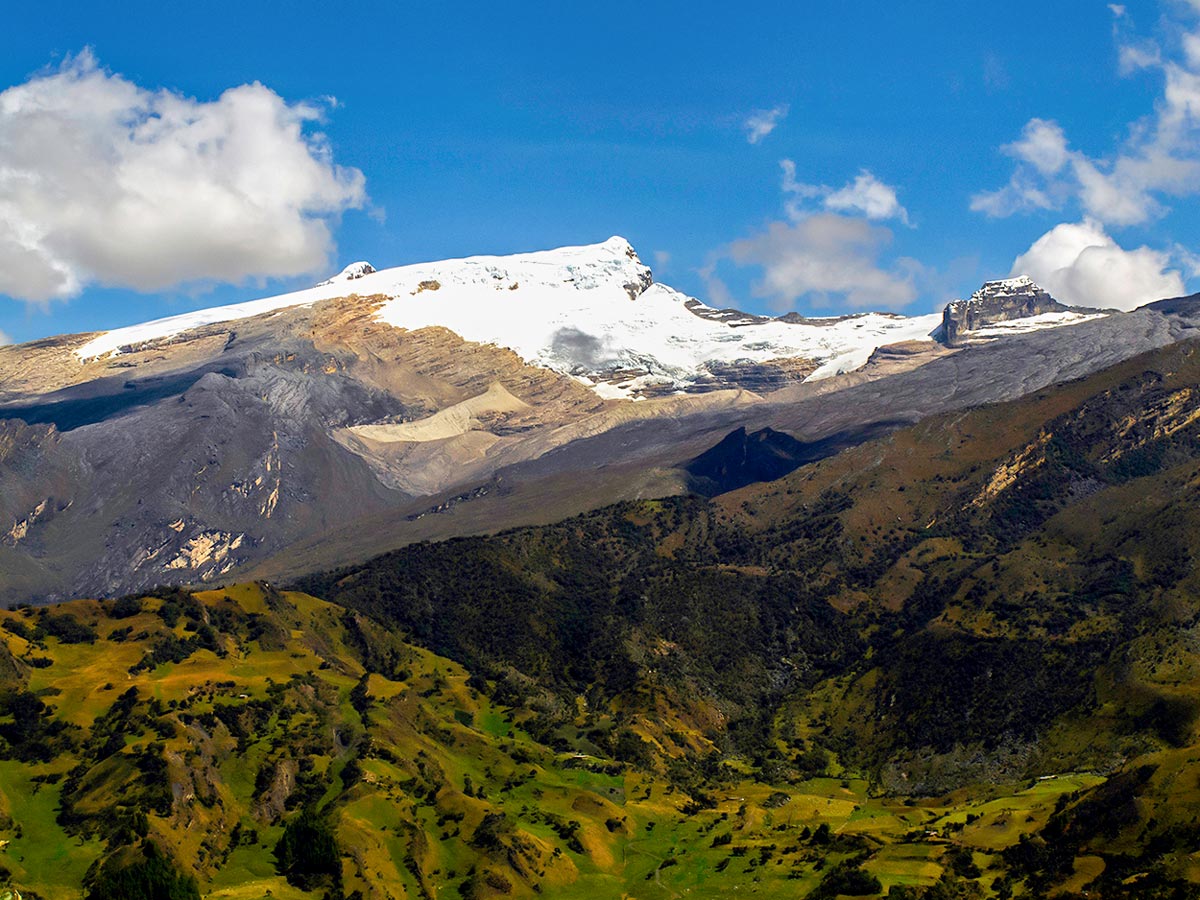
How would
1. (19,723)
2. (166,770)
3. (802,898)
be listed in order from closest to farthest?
(802,898), (166,770), (19,723)

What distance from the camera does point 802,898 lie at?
538 feet

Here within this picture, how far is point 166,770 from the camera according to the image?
17700 centimetres

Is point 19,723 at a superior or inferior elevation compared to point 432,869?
superior

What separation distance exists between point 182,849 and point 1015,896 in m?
97.5

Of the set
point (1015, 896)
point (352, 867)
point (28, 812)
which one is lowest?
point (1015, 896)

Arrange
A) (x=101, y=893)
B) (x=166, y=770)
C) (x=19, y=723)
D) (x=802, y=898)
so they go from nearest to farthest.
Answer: (x=101, y=893)
(x=802, y=898)
(x=166, y=770)
(x=19, y=723)

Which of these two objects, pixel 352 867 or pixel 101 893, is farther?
pixel 352 867

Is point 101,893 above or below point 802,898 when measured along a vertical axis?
above

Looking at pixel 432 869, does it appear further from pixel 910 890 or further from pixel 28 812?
pixel 910 890

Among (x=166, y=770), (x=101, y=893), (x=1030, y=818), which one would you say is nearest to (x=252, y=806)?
(x=166, y=770)

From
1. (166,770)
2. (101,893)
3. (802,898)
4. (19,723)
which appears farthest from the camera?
(19,723)

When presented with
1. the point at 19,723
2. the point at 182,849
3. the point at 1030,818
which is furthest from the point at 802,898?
the point at 19,723

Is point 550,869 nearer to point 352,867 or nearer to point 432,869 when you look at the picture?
point 432,869

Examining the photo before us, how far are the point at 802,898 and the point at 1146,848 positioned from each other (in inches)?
1568
